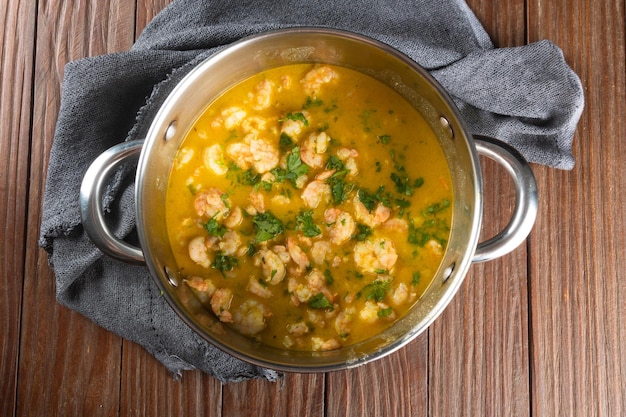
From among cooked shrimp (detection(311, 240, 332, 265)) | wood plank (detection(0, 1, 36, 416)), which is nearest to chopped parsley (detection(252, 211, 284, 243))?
cooked shrimp (detection(311, 240, 332, 265))

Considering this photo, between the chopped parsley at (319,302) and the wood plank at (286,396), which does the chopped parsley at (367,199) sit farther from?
the wood plank at (286,396)

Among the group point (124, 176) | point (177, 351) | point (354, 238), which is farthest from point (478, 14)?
point (177, 351)

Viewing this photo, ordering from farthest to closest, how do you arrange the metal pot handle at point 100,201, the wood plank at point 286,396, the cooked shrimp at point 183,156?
the wood plank at point 286,396 → the cooked shrimp at point 183,156 → the metal pot handle at point 100,201

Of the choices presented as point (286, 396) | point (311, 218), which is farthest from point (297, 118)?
point (286, 396)

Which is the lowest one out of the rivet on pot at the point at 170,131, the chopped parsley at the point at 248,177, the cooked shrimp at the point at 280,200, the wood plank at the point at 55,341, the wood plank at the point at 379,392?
the wood plank at the point at 379,392

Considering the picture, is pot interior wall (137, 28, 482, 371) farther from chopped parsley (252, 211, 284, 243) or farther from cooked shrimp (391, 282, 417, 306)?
chopped parsley (252, 211, 284, 243)

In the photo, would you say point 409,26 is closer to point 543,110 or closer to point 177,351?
point 543,110

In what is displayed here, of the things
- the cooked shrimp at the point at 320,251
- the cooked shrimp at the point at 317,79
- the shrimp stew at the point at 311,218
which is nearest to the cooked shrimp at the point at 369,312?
the shrimp stew at the point at 311,218
